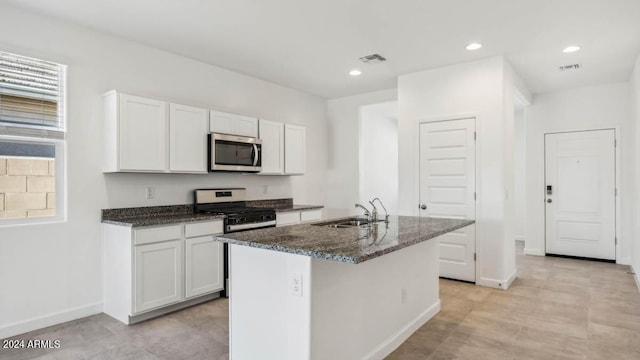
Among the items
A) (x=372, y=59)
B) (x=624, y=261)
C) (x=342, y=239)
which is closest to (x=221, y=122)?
(x=372, y=59)

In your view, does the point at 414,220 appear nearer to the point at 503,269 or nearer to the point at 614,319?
the point at 503,269

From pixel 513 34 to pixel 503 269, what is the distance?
2511mm

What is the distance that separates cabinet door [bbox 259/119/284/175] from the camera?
4797 millimetres

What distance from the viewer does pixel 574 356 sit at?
255 cm

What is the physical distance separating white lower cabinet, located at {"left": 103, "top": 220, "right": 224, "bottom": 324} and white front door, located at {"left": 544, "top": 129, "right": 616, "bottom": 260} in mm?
5344

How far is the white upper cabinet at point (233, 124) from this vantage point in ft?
13.7

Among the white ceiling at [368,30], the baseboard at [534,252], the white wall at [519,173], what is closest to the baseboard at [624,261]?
the baseboard at [534,252]

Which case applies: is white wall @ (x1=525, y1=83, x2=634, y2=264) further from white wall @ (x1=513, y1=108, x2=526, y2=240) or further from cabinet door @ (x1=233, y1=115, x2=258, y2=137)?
cabinet door @ (x1=233, y1=115, x2=258, y2=137)

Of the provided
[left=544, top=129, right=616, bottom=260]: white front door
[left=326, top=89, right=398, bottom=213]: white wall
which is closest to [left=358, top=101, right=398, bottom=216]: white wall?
[left=326, top=89, right=398, bottom=213]: white wall

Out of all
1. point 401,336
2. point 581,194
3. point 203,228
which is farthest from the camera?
point 581,194

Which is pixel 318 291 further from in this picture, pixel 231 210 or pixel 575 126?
pixel 575 126

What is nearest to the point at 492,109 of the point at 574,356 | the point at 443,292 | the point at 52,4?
the point at 443,292

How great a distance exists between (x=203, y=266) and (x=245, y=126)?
1790mm

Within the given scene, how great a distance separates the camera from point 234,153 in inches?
170
